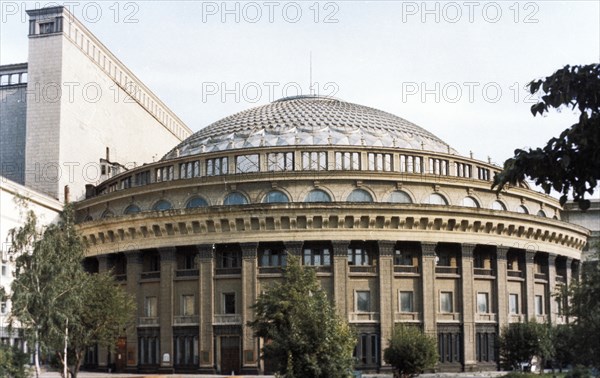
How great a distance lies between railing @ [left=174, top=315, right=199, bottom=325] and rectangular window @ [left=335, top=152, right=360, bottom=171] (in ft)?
50.9

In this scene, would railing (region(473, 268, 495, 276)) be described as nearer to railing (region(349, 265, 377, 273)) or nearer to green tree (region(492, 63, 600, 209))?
railing (region(349, 265, 377, 273))

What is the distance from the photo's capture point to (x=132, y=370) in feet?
211

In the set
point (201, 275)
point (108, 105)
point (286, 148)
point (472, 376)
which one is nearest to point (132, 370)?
point (201, 275)

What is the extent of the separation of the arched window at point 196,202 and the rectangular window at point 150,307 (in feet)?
24.8

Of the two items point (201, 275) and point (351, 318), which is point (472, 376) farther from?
point (201, 275)

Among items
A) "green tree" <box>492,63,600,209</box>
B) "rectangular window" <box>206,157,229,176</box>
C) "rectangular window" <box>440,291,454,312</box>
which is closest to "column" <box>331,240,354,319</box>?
"rectangular window" <box>440,291,454,312</box>

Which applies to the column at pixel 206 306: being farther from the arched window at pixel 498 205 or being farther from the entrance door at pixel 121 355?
the arched window at pixel 498 205

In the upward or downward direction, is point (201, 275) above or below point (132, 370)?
above

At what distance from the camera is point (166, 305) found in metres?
63.9

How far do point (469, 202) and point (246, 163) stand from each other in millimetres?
17448

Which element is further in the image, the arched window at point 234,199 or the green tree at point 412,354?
the arched window at point 234,199

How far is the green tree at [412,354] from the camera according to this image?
5212 cm

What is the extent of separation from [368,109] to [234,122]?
1289 cm

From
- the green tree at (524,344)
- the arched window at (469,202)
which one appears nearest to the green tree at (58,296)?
the green tree at (524,344)
